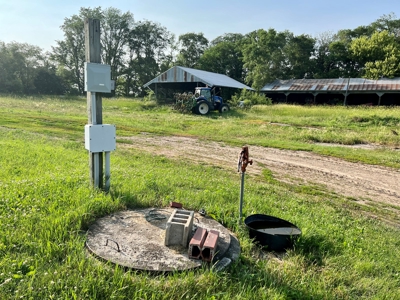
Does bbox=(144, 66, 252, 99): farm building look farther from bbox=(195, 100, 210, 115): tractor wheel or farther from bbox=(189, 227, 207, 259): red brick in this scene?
bbox=(189, 227, 207, 259): red brick

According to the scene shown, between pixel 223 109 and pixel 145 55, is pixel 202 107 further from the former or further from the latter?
pixel 145 55

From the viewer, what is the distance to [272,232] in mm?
3615

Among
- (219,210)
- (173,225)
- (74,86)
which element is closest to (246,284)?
(173,225)

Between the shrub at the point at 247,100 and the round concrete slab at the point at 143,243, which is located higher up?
the shrub at the point at 247,100

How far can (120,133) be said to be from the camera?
1186 centimetres

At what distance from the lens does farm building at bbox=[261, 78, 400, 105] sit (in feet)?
96.0

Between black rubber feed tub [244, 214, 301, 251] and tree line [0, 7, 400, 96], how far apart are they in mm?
34106

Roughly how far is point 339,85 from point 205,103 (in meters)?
17.6

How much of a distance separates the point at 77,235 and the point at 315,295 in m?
2.25

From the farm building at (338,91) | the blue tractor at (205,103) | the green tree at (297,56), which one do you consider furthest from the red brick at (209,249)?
the green tree at (297,56)

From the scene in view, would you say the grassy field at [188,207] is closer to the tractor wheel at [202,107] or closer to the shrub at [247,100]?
the tractor wheel at [202,107]

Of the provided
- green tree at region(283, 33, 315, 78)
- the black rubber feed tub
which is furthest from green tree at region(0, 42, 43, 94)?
the black rubber feed tub

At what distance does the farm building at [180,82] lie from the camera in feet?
90.2

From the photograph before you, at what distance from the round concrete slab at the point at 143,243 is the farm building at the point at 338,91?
30.3 metres
